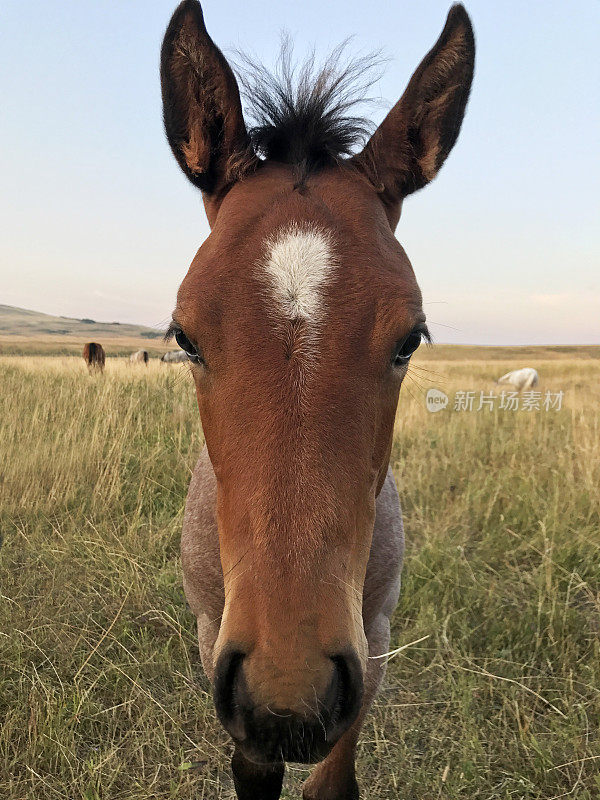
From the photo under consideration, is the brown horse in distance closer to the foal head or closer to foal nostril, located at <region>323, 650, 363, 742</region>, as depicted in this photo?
the foal head

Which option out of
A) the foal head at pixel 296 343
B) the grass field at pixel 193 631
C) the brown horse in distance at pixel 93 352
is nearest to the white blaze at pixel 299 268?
the foal head at pixel 296 343

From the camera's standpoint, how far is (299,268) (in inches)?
60.2

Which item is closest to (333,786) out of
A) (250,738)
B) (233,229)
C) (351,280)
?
(250,738)

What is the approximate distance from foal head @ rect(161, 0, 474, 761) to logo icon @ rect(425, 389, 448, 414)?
23.9 feet

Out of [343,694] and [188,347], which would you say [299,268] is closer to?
[188,347]

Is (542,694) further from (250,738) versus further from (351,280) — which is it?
(351,280)

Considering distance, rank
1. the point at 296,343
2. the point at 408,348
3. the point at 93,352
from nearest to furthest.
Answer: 1. the point at 296,343
2. the point at 408,348
3. the point at 93,352

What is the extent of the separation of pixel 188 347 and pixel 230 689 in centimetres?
100

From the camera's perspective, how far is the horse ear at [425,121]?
1.95 metres

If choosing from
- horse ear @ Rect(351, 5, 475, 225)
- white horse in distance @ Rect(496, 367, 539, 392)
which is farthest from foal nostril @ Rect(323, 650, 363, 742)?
white horse in distance @ Rect(496, 367, 539, 392)

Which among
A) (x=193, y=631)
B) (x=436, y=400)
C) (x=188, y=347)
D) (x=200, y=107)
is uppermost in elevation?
(x=200, y=107)

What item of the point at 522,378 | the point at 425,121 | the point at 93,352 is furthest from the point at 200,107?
the point at 93,352

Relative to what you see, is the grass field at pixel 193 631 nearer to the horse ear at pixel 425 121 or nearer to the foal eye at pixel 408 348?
the foal eye at pixel 408 348

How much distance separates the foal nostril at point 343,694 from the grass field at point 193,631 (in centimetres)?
116
